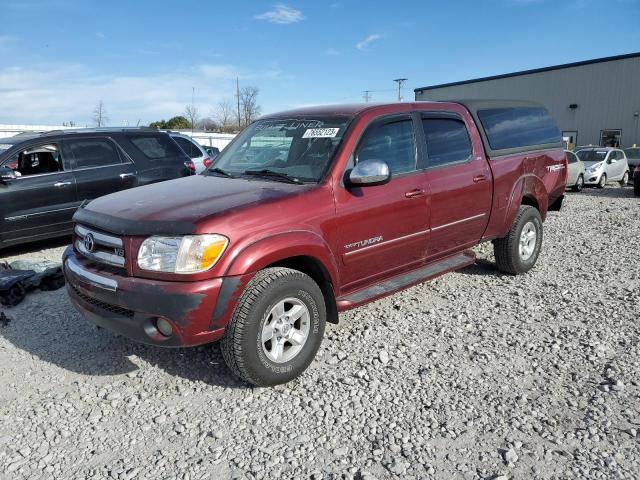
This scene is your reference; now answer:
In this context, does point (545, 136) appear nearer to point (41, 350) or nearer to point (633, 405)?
point (633, 405)

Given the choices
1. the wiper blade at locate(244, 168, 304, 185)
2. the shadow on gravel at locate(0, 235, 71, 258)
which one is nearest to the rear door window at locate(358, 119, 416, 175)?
the wiper blade at locate(244, 168, 304, 185)

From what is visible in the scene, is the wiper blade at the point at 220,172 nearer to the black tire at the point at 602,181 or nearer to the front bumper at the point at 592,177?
the front bumper at the point at 592,177

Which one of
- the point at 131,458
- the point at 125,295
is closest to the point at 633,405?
the point at 131,458

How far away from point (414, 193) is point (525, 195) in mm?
2052

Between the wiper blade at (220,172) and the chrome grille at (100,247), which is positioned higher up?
the wiper blade at (220,172)

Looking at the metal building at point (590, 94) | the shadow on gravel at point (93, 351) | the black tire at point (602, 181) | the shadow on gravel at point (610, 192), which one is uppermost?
the metal building at point (590, 94)

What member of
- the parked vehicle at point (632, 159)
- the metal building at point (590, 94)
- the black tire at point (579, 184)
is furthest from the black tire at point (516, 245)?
the metal building at point (590, 94)

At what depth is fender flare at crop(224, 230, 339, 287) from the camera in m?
3.03

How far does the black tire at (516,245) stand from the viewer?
542 centimetres

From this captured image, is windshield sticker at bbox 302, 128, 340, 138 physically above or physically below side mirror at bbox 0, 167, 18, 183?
above

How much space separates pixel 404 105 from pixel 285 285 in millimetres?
2124

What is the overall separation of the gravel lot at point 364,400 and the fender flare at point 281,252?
86 cm

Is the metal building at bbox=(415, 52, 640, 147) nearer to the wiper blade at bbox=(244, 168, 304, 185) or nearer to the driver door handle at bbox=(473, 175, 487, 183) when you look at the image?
the driver door handle at bbox=(473, 175, 487, 183)

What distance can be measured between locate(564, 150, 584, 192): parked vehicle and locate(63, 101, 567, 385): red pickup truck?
1169 cm
